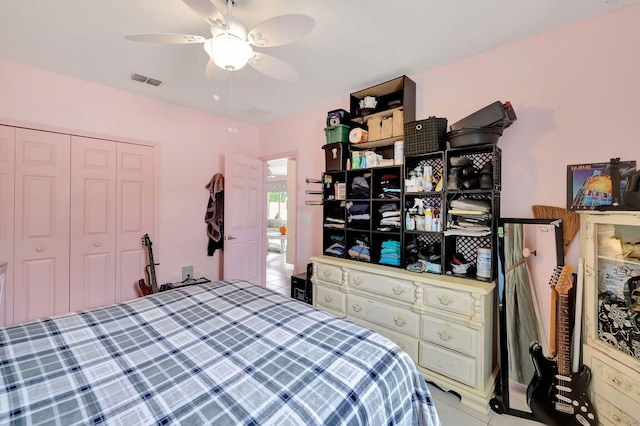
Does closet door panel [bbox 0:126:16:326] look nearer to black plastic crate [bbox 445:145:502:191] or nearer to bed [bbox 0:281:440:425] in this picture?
bed [bbox 0:281:440:425]

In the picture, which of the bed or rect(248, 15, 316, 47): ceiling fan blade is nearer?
the bed

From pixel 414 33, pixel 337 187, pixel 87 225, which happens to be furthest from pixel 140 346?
pixel 414 33

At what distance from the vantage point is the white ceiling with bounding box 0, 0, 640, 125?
170 centimetres

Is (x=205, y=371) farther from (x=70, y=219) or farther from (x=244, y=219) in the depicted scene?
(x=244, y=219)

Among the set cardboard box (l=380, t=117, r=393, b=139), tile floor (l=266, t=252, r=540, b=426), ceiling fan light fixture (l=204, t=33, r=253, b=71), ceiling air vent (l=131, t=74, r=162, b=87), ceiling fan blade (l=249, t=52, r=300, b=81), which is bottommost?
tile floor (l=266, t=252, r=540, b=426)

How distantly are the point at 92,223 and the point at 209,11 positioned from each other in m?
2.62

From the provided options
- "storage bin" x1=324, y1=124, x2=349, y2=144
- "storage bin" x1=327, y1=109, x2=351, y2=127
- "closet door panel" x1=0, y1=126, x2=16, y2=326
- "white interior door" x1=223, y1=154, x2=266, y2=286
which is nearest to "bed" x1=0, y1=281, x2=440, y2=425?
"closet door panel" x1=0, y1=126, x2=16, y2=326

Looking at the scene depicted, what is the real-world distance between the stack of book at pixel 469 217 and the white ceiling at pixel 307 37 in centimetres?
A: 120

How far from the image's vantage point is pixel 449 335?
1.93 meters

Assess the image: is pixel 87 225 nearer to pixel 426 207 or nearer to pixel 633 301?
pixel 426 207

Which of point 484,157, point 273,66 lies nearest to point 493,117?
point 484,157

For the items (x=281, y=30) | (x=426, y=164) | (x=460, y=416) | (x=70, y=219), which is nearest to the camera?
(x=281, y=30)

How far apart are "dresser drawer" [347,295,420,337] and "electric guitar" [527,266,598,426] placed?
752 millimetres

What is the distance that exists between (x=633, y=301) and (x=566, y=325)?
35cm
